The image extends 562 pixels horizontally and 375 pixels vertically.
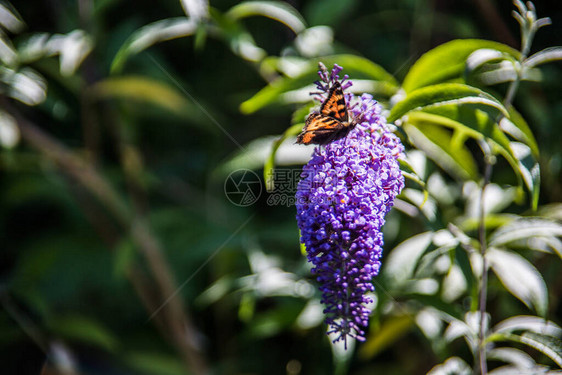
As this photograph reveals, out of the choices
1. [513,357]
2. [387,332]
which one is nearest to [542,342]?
[513,357]

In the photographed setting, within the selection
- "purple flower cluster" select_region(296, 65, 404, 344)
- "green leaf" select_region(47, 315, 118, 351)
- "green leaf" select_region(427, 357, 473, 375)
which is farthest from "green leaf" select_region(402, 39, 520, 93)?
"green leaf" select_region(47, 315, 118, 351)

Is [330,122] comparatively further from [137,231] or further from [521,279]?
[137,231]

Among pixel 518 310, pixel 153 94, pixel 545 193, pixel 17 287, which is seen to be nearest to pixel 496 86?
pixel 545 193

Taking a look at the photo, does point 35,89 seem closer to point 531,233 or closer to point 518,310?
point 531,233

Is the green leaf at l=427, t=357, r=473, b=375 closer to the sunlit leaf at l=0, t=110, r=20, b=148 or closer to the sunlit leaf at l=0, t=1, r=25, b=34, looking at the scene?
the sunlit leaf at l=0, t=110, r=20, b=148

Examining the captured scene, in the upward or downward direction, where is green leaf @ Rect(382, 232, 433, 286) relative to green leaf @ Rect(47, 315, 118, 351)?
upward

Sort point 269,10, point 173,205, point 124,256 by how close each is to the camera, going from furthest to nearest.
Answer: point 173,205 → point 124,256 → point 269,10
